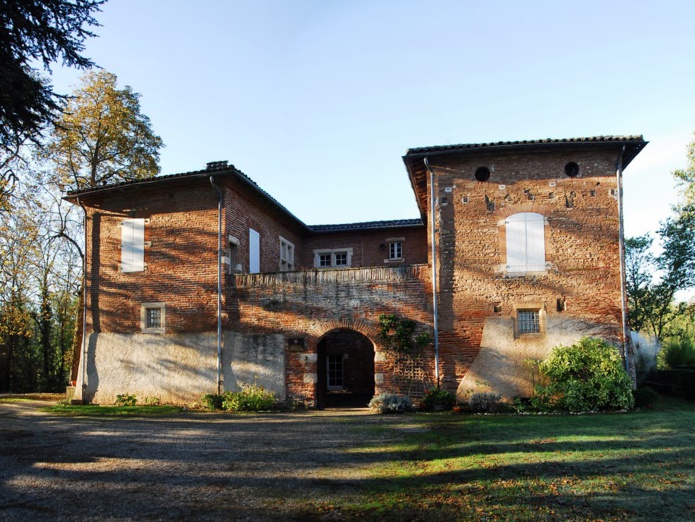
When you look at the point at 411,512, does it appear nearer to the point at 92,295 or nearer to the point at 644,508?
the point at 644,508

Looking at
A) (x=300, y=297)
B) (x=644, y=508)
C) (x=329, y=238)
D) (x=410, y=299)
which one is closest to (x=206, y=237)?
(x=300, y=297)

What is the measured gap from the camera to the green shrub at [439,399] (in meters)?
13.2

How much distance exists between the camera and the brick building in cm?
1355

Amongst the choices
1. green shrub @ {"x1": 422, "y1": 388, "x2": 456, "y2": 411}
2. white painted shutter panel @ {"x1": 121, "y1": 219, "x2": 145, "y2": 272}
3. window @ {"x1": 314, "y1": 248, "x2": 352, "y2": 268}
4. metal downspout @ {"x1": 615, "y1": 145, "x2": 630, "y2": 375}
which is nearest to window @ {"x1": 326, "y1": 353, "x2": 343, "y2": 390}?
window @ {"x1": 314, "y1": 248, "x2": 352, "y2": 268}

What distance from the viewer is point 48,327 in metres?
28.7

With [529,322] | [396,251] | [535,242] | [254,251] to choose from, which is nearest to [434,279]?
[529,322]

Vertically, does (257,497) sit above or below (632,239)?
below

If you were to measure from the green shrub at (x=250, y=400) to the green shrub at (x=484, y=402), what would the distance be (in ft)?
17.5

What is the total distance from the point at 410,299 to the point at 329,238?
9.22 m

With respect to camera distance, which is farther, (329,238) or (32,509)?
(329,238)

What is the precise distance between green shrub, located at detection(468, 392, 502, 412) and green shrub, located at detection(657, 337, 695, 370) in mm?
10077

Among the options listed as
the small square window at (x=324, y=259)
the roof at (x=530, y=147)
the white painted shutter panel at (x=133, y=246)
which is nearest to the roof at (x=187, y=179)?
the white painted shutter panel at (x=133, y=246)

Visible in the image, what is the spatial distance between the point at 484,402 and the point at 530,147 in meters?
6.55

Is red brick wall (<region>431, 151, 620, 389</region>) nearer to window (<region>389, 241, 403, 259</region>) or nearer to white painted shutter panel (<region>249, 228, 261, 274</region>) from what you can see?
white painted shutter panel (<region>249, 228, 261, 274</region>)
